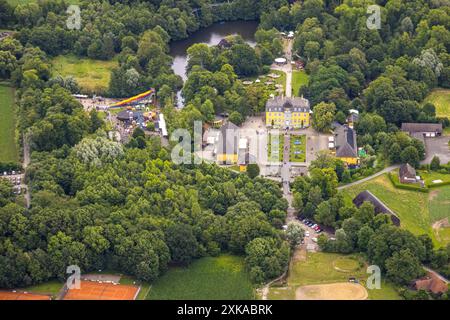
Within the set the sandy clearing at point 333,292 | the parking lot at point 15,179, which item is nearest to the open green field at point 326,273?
the sandy clearing at point 333,292

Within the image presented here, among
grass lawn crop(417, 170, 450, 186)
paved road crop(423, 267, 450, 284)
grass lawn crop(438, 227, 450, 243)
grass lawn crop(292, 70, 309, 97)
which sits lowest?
paved road crop(423, 267, 450, 284)

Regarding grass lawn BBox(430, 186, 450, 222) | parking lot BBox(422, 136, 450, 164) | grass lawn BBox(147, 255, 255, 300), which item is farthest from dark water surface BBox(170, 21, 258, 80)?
grass lawn BBox(147, 255, 255, 300)

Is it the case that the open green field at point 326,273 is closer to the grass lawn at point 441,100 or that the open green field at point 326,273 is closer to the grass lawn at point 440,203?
the grass lawn at point 440,203

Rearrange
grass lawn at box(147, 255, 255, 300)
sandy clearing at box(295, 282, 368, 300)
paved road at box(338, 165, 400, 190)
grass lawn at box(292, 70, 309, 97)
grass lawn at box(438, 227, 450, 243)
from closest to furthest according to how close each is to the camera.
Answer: sandy clearing at box(295, 282, 368, 300)
grass lawn at box(147, 255, 255, 300)
grass lawn at box(438, 227, 450, 243)
paved road at box(338, 165, 400, 190)
grass lawn at box(292, 70, 309, 97)

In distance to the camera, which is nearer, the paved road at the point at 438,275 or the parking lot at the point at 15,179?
the paved road at the point at 438,275

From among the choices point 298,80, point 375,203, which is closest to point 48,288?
point 375,203

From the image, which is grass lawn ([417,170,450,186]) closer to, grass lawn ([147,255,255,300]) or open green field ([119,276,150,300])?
grass lawn ([147,255,255,300])
